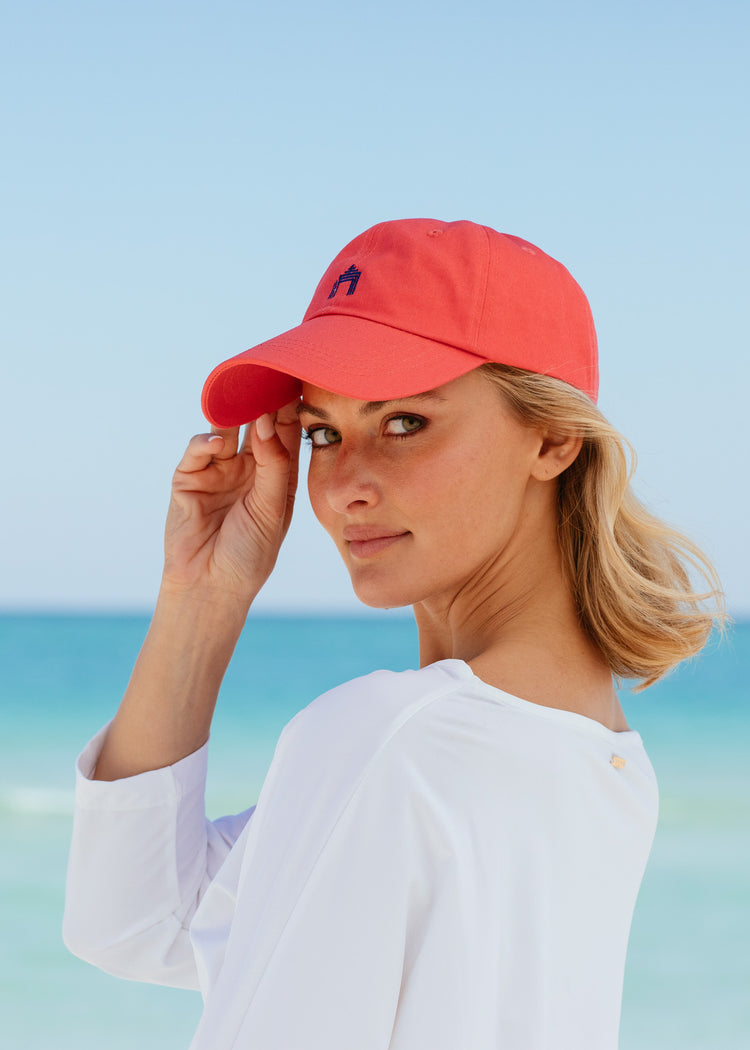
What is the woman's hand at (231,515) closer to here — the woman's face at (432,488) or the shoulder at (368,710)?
the woman's face at (432,488)

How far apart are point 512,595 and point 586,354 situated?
1.24ft

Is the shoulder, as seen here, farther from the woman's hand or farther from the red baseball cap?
the woman's hand

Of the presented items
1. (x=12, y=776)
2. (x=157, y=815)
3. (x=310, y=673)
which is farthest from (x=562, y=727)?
(x=310, y=673)

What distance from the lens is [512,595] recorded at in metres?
1.56

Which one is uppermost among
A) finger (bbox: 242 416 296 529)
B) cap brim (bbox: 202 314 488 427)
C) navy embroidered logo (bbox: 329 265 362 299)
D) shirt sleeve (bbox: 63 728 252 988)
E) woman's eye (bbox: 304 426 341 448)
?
navy embroidered logo (bbox: 329 265 362 299)

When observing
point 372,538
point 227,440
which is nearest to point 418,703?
point 372,538

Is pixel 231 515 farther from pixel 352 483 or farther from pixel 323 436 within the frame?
pixel 352 483

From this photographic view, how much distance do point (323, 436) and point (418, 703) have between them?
695mm

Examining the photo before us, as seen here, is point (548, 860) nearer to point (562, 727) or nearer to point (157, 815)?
point (562, 727)

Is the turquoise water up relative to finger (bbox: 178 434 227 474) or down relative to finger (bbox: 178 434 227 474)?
down

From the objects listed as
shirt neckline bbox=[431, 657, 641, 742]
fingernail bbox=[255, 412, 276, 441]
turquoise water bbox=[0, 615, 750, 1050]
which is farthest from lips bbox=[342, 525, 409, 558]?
turquoise water bbox=[0, 615, 750, 1050]

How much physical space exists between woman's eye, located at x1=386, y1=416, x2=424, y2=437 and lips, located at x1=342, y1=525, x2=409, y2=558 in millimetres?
137

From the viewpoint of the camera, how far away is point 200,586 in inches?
76.6

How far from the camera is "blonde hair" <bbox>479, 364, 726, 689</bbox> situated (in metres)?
1.52
